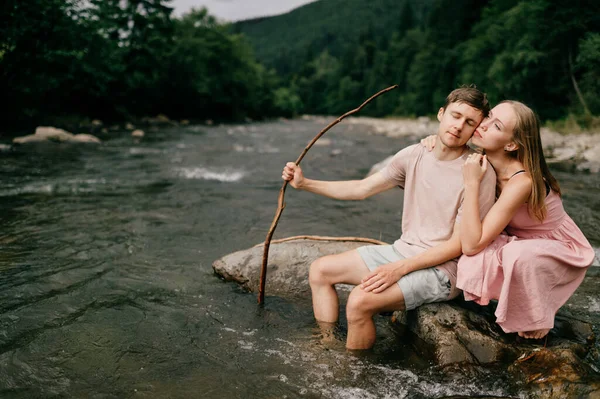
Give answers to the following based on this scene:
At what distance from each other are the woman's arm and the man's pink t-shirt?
14cm

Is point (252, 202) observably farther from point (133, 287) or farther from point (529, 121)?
point (529, 121)

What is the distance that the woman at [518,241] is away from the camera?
8.68 feet

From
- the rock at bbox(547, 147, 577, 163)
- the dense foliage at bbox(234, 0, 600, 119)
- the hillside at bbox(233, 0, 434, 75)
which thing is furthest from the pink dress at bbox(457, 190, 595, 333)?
the hillside at bbox(233, 0, 434, 75)

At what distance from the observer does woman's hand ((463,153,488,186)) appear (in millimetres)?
2648

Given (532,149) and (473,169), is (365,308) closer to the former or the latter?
(473,169)

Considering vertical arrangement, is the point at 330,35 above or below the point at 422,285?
above

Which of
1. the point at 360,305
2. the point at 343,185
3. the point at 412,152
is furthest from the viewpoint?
the point at 343,185

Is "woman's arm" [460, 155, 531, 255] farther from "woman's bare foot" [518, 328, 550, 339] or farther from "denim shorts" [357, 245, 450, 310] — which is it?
"woman's bare foot" [518, 328, 550, 339]

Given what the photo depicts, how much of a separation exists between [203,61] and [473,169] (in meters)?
41.0

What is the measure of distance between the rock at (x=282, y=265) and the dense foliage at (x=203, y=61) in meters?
1.99

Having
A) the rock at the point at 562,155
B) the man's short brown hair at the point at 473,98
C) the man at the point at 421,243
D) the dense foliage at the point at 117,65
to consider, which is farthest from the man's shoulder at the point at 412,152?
the dense foliage at the point at 117,65

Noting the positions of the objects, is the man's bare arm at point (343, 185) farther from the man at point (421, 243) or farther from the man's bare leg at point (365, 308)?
the man's bare leg at point (365, 308)

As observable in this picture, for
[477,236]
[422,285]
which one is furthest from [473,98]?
[422,285]

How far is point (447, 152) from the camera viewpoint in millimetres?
2953
